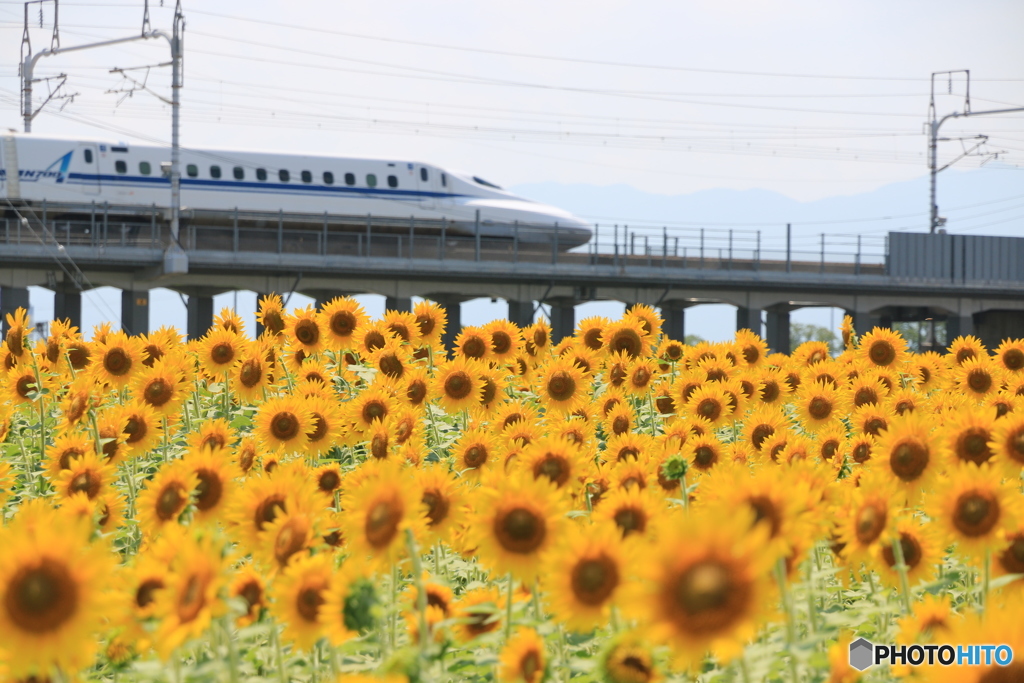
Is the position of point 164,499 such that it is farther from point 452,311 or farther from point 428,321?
point 452,311

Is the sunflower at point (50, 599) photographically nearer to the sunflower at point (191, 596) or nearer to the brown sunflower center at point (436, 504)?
the sunflower at point (191, 596)

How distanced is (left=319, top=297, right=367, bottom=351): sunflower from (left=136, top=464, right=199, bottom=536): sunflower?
14.8 ft

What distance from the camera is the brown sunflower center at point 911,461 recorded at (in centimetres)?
401

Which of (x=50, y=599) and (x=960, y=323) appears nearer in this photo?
(x=50, y=599)

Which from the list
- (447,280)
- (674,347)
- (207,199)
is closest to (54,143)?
(207,199)

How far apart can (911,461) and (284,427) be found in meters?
2.94

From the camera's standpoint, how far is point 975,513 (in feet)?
10.3

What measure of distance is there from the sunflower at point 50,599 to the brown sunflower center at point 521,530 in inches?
39.5

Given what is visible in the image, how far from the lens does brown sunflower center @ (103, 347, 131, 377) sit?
727cm

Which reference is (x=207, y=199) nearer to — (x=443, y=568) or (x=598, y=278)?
(x=598, y=278)

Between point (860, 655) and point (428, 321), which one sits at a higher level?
point (428, 321)

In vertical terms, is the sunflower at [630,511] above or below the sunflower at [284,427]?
below

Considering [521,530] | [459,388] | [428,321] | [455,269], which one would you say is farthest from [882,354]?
[455,269]

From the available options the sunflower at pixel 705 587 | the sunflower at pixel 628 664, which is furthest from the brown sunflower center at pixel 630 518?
the sunflower at pixel 705 587
